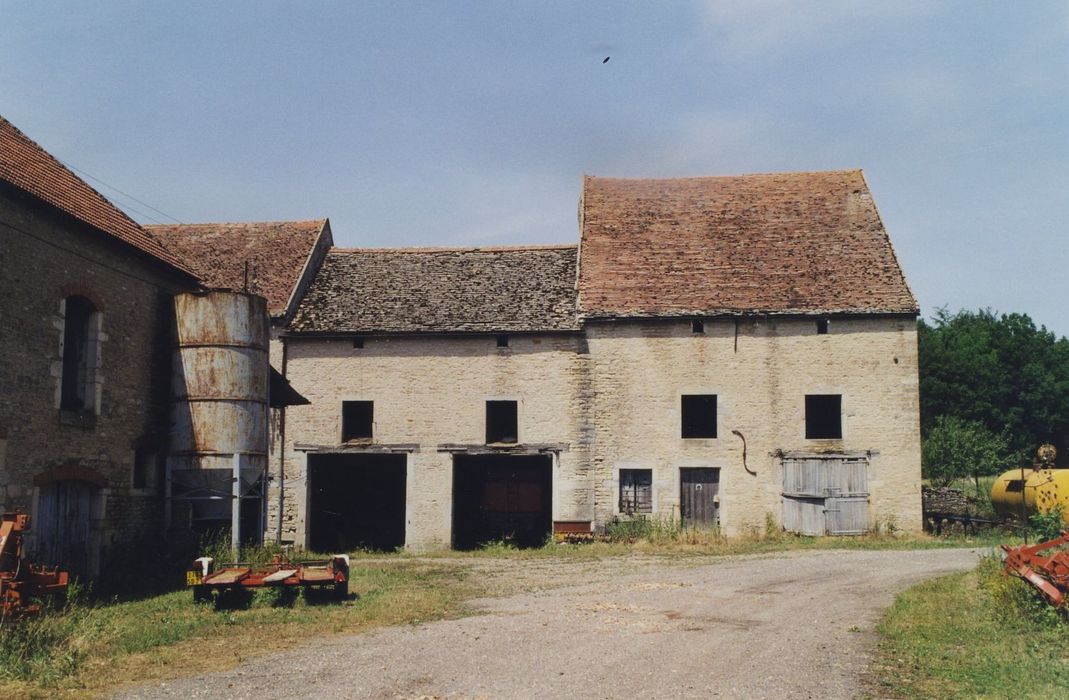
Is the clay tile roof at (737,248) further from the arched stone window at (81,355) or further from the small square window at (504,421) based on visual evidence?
the arched stone window at (81,355)

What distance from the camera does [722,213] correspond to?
1065 inches

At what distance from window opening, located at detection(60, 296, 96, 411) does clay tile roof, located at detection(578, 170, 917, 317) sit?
1223 cm

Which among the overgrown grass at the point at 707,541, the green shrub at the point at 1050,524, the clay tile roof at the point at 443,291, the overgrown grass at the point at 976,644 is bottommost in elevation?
the overgrown grass at the point at 707,541

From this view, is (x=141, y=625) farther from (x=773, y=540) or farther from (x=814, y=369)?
(x=814, y=369)

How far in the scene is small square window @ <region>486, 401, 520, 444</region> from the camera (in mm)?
24500

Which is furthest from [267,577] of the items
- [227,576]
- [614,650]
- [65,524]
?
[614,650]

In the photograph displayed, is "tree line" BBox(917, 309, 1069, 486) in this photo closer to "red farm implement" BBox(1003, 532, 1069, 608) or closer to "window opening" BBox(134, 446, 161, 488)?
"red farm implement" BBox(1003, 532, 1069, 608)

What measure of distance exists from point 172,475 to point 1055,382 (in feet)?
163

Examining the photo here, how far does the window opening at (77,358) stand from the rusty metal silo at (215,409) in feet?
6.18

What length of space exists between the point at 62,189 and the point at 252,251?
1145 centimetres

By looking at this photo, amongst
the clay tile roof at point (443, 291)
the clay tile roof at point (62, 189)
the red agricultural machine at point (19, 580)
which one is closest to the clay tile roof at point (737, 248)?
the clay tile roof at point (443, 291)

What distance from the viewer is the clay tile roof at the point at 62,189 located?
14242mm

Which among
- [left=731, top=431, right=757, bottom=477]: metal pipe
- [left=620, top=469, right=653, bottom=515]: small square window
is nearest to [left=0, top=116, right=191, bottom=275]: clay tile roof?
[left=620, top=469, right=653, bottom=515]: small square window

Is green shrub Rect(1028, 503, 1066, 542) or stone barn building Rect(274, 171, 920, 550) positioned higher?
stone barn building Rect(274, 171, 920, 550)
